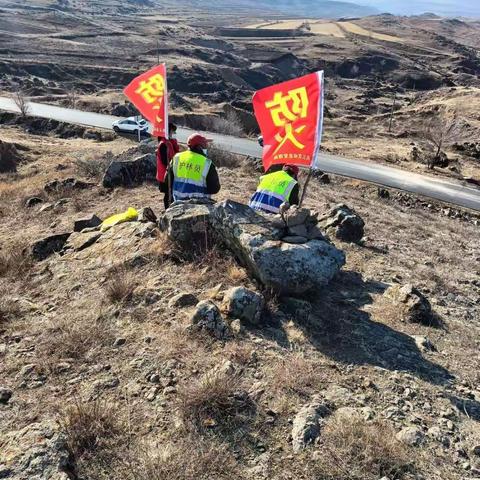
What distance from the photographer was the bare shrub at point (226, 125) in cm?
3606

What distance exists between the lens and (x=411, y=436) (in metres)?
5.13

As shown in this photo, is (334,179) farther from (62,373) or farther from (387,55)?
(387,55)

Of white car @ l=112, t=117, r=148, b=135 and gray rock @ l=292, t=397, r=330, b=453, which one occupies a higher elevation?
gray rock @ l=292, t=397, r=330, b=453

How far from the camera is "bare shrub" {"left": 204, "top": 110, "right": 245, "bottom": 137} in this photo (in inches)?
1420

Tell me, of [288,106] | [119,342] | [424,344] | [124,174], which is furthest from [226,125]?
[119,342]

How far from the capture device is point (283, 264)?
23.0ft

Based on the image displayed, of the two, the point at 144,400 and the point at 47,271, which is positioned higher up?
the point at 144,400

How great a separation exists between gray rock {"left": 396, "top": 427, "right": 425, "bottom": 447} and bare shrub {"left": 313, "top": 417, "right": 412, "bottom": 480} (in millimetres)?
88

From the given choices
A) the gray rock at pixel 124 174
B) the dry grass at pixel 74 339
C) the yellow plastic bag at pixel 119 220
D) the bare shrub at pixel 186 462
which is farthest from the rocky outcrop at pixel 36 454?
the gray rock at pixel 124 174

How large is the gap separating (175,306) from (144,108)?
441cm

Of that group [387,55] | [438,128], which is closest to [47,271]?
[438,128]

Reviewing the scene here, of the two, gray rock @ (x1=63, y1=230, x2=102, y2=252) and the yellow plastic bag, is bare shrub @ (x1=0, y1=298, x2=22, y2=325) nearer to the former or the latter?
gray rock @ (x1=63, y1=230, x2=102, y2=252)

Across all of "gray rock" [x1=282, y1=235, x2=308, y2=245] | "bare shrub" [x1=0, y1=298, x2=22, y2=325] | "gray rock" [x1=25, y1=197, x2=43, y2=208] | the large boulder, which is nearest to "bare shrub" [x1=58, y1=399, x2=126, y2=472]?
"bare shrub" [x1=0, y1=298, x2=22, y2=325]

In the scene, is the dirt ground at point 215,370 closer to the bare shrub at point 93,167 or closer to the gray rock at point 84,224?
the gray rock at point 84,224
